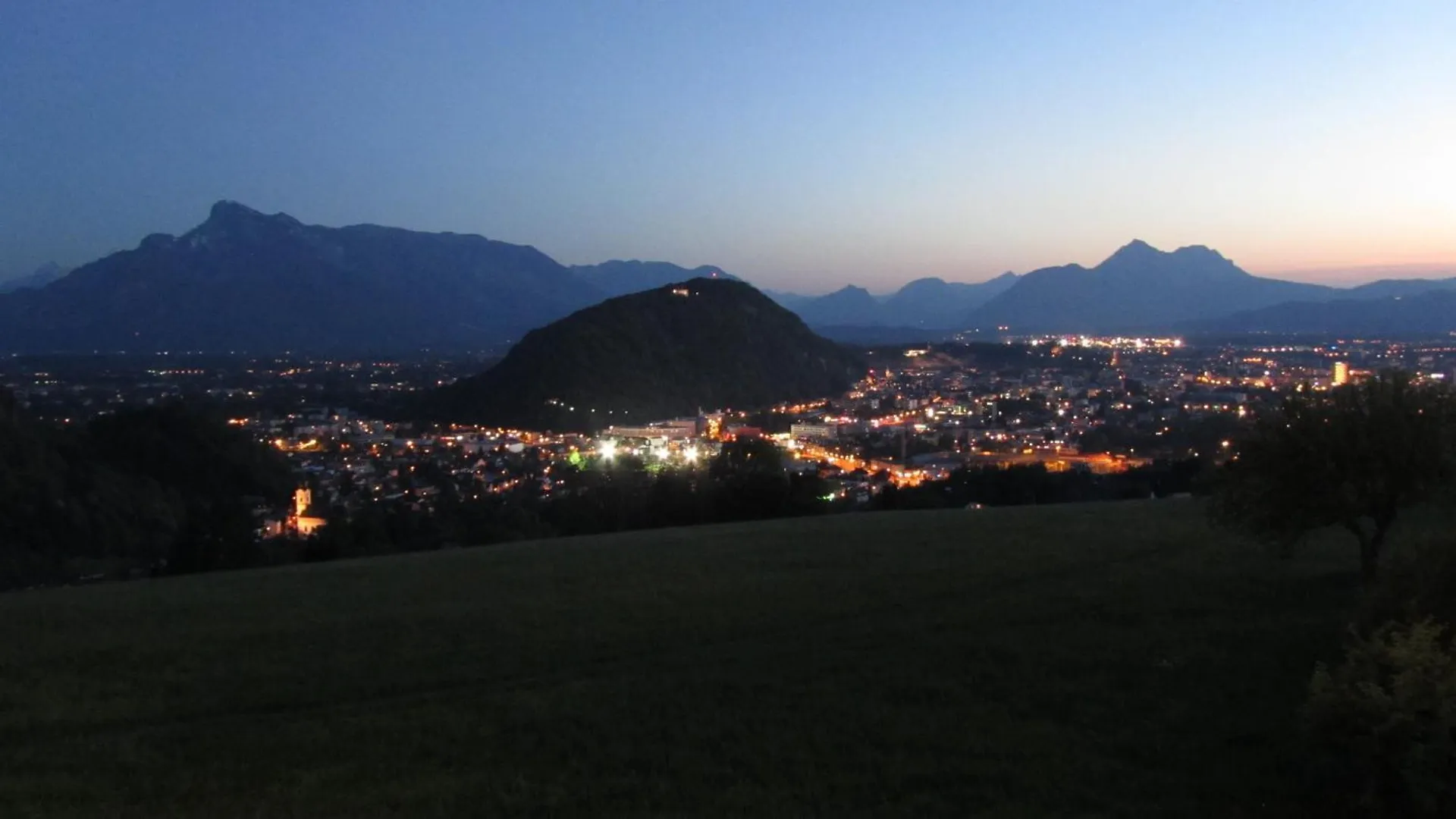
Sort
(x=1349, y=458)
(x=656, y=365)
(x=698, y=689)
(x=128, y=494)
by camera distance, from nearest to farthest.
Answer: (x=698, y=689) < (x=1349, y=458) < (x=128, y=494) < (x=656, y=365)

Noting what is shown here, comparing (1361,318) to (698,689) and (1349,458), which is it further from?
(698,689)

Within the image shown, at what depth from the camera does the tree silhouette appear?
579 inches

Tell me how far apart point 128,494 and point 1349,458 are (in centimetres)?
5356

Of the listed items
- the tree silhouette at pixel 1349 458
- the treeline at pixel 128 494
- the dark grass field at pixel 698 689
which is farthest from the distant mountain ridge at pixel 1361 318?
the dark grass field at pixel 698 689

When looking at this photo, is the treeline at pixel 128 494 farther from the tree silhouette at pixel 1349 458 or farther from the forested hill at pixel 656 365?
the tree silhouette at pixel 1349 458

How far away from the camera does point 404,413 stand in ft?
307

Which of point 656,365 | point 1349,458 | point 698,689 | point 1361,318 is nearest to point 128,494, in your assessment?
point 698,689

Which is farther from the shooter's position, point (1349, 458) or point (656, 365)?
point (656, 365)

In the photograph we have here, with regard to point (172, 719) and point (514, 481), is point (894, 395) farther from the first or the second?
point (172, 719)

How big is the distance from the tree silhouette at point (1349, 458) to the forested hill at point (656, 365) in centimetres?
6951

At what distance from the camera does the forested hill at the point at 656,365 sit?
8781cm

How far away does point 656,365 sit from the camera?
3863 inches

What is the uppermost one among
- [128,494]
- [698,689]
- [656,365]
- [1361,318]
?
[1361,318]

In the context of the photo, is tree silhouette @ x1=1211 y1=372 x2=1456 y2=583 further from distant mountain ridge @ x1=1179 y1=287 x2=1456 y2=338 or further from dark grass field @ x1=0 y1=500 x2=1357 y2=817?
distant mountain ridge @ x1=1179 y1=287 x2=1456 y2=338
